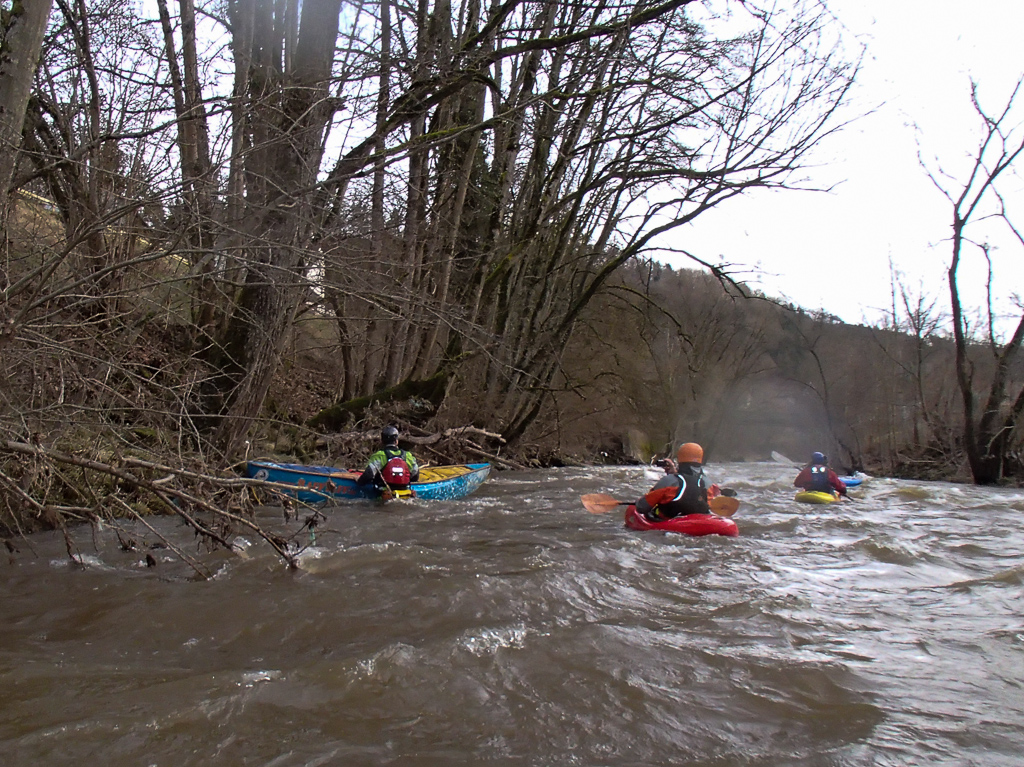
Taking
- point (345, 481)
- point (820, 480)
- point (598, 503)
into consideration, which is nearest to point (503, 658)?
point (345, 481)

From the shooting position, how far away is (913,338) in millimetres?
26484

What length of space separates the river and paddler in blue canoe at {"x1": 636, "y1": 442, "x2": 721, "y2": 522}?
58.3 inches

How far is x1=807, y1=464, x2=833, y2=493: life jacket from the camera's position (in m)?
12.2

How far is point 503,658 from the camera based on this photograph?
3457 millimetres

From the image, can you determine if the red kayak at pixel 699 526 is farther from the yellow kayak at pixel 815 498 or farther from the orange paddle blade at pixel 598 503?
the yellow kayak at pixel 815 498

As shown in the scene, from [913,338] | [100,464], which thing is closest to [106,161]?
[100,464]

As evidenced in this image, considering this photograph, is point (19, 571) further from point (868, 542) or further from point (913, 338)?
point (913, 338)

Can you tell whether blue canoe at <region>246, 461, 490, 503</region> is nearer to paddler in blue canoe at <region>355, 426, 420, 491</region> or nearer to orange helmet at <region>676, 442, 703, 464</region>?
paddler in blue canoe at <region>355, 426, 420, 491</region>

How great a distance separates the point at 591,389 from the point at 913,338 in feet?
47.6

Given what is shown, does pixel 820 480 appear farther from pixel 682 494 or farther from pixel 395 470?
pixel 395 470

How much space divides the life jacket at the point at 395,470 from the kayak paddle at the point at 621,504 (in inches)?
95.6

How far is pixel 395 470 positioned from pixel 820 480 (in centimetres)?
779

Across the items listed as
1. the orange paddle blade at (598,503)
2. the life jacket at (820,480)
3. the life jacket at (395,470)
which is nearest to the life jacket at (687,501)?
the orange paddle blade at (598,503)

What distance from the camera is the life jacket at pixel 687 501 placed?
791cm
